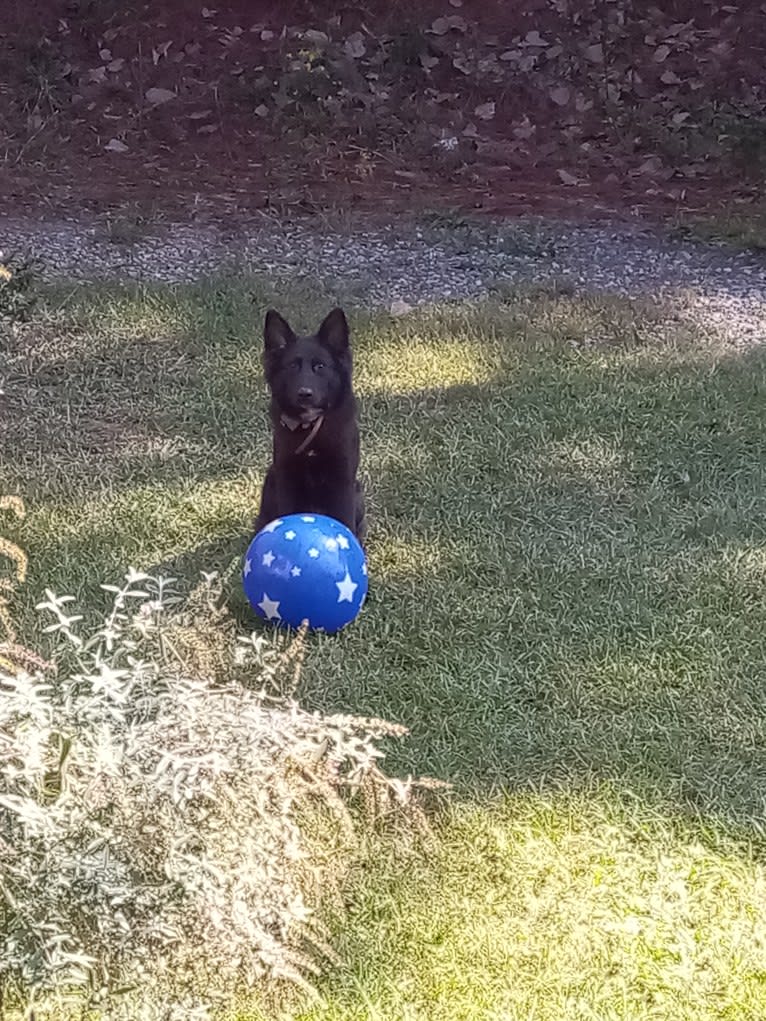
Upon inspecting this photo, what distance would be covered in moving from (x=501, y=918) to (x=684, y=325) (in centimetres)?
412

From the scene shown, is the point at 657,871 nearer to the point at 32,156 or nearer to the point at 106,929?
the point at 106,929

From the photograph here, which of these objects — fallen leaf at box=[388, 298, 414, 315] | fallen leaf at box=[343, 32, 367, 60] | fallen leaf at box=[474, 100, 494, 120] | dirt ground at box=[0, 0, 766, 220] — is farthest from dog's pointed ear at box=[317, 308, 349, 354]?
fallen leaf at box=[343, 32, 367, 60]

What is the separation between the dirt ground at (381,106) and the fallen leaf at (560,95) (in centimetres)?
2

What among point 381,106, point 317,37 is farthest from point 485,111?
point 317,37

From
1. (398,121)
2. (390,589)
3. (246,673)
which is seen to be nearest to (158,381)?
(390,589)

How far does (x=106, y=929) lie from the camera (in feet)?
6.02

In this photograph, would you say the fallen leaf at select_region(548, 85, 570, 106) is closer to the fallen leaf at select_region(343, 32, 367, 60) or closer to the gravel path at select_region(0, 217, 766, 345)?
the fallen leaf at select_region(343, 32, 367, 60)

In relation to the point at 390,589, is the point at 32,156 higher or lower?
lower

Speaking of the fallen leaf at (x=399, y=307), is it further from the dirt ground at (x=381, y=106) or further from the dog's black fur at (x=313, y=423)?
the dog's black fur at (x=313, y=423)

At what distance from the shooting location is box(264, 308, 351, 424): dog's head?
3.73 metres

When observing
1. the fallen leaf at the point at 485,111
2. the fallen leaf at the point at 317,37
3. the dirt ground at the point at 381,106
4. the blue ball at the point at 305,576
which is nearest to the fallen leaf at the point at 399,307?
the dirt ground at the point at 381,106

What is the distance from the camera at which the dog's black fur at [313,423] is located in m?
3.76

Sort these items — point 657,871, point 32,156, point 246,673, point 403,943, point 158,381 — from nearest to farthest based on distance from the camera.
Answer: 1. point 403,943
2. point 657,871
3. point 246,673
4. point 158,381
5. point 32,156

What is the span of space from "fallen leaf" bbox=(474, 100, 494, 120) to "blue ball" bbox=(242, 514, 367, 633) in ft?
21.2
